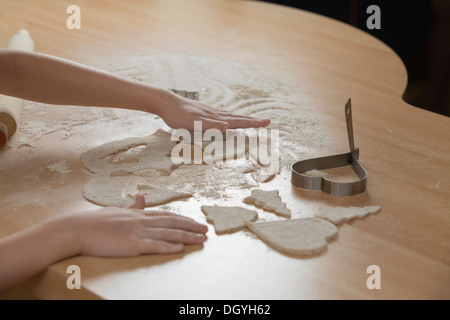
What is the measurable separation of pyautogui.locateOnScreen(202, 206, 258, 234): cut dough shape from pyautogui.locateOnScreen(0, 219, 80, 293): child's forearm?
0.23 m

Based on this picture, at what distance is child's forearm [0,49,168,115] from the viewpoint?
1.21 meters

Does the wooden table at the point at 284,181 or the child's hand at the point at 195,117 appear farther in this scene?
the child's hand at the point at 195,117

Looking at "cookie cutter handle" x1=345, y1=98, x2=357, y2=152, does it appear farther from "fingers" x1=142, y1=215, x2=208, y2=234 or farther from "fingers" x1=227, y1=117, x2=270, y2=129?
"fingers" x1=142, y1=215, x2=208, y2=234

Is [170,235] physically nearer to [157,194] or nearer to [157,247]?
[157,247]

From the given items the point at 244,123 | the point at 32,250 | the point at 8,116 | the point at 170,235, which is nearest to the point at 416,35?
the point at 244,123

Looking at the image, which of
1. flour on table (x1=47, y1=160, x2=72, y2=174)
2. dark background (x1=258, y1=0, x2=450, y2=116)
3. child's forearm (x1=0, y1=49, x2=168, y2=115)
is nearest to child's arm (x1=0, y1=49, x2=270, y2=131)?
child's forearm (x1=0, y1=49, x2=168, y2=115)

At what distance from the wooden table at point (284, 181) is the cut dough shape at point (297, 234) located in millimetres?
16

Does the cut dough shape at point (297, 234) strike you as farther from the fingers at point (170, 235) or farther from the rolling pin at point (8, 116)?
the rolling pin at point (8, 116)

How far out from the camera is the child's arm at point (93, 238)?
2.79 ft

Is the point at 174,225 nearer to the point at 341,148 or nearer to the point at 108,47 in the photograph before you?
the point at 341,148

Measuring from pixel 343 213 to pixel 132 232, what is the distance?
360 millimetres

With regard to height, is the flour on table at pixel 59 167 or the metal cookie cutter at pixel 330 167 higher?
the metal cookie cutter at pixel 330 167

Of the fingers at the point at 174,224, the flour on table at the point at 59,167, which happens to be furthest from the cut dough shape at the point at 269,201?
the flour on table at the point at 59,167
